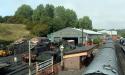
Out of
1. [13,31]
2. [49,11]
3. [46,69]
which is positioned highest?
[49,11]

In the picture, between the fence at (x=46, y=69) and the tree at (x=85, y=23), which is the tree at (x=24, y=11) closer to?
the tree at (x=85, y=23)

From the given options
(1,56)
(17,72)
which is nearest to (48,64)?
(17,72)

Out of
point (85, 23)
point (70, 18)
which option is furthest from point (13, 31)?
point (85, 23)

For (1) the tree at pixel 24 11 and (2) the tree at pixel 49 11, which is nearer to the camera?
(2) the tree at pixel 49 11

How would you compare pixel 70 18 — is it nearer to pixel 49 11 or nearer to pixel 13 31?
pixel 49 11

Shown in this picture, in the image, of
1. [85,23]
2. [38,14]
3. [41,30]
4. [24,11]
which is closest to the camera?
[41,30]

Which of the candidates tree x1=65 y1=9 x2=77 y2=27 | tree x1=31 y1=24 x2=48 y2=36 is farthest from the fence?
tree x1=65 y1=9 x2=77 y2=27

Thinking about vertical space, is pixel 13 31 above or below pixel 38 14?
below

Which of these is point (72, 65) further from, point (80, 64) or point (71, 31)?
point (71, 31)

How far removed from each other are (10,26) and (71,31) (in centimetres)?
3978

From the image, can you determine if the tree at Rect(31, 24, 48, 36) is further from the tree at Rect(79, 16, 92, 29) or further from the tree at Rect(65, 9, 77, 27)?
the tree at Rect(79, 16, 92, 29)

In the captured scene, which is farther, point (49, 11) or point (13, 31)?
point (49, 11)

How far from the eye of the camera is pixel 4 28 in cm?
10738

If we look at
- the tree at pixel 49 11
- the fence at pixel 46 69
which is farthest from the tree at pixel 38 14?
the fence at pixel 46 69
